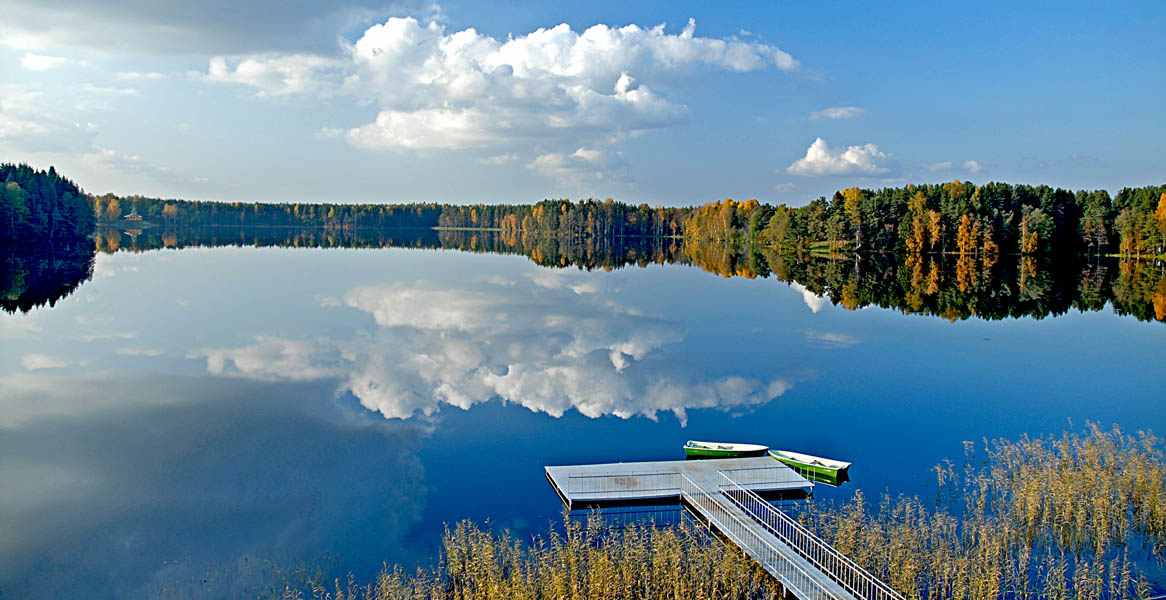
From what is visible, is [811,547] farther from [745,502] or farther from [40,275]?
[40,275]

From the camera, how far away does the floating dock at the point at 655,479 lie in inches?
803

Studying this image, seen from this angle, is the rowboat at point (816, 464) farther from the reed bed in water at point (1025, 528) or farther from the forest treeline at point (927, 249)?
the forest treeline at point (927, 249)

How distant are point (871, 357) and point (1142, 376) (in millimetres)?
11495

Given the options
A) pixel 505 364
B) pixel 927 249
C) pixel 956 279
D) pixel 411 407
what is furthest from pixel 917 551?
pixel 927 249

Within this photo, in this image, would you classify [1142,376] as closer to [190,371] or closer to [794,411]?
[794,411]

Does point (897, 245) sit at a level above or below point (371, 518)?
above

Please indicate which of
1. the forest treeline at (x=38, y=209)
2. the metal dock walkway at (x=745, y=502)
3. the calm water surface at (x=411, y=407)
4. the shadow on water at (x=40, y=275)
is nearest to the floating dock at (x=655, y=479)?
the metal dock walkway at (x=745, y=502)

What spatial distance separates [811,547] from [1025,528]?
587 centimetres

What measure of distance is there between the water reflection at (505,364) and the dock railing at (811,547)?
7.81m

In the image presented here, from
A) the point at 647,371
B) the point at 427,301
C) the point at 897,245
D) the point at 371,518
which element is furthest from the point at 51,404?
the point at 897,245

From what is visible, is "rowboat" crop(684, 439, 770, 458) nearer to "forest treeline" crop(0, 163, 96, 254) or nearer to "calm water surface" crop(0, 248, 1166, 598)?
"calm water surface" crop(0, 248, 1166, 598)

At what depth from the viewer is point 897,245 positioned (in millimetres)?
123562

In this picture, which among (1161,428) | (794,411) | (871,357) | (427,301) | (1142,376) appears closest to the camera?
(1161,428)

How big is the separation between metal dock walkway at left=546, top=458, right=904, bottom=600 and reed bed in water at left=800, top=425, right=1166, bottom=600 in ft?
2.64
